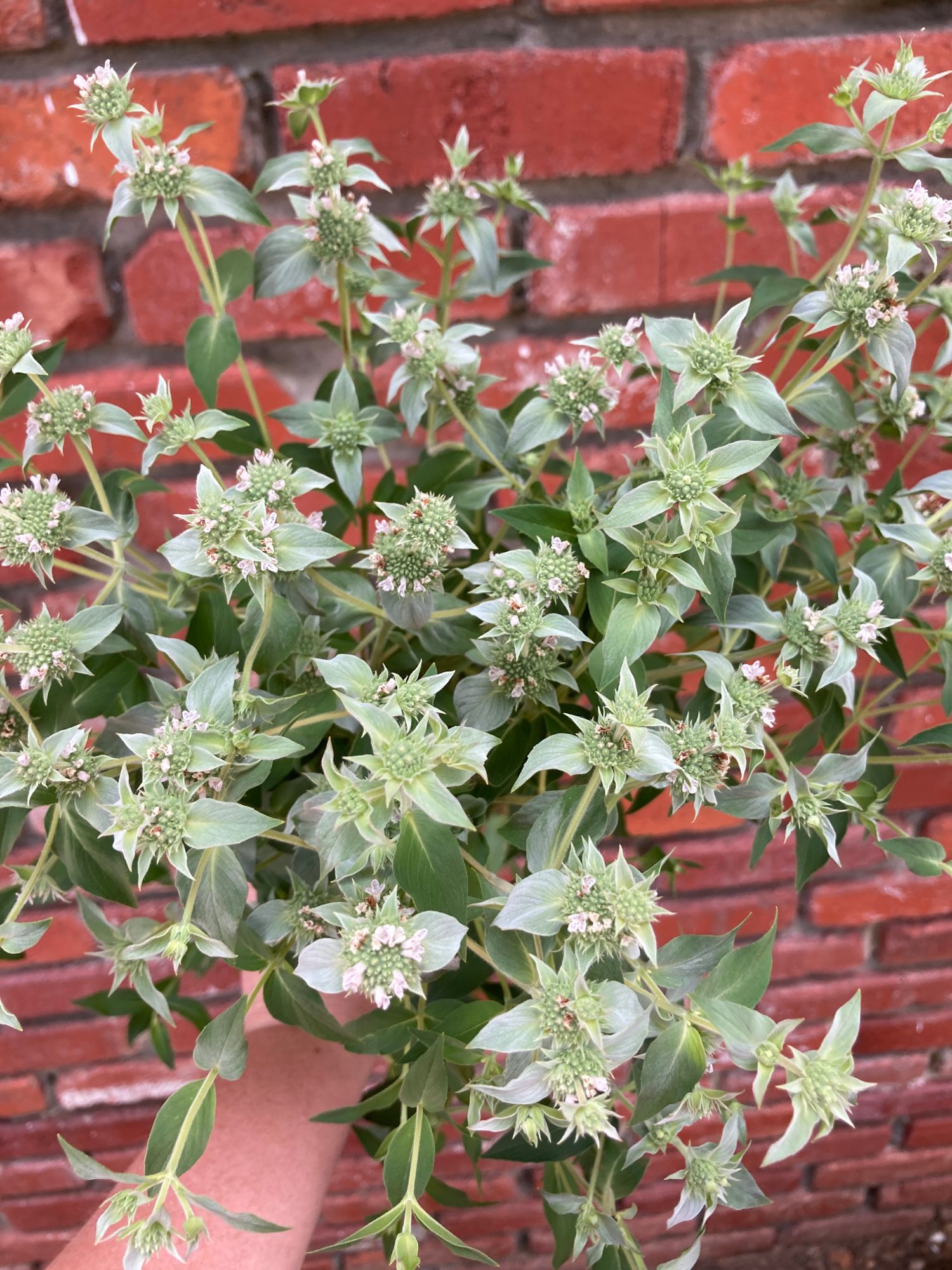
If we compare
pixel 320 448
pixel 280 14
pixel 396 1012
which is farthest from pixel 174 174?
pixel 396 1012

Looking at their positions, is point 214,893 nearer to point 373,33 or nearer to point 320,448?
point 320,448

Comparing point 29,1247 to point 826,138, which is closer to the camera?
point 826,138

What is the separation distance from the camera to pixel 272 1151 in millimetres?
503

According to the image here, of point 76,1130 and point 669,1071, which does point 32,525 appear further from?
point 76,1130

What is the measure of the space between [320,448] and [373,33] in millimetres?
309

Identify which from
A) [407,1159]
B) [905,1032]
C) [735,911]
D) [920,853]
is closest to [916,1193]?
[905,1032]

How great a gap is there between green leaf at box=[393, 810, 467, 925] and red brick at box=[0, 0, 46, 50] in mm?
540

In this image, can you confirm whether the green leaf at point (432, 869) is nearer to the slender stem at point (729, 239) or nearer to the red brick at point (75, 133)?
the slender stem at point (729, 239)

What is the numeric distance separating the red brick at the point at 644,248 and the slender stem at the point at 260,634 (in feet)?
1.27

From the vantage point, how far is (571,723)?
15.2 inches

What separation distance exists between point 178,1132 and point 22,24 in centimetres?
60

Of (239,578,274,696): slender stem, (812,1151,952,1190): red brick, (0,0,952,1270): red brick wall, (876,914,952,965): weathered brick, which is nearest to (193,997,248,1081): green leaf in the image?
(239,578,274,696): slender stem

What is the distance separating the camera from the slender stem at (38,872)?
13.6 inches

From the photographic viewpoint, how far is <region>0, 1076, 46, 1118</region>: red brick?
859 mm
